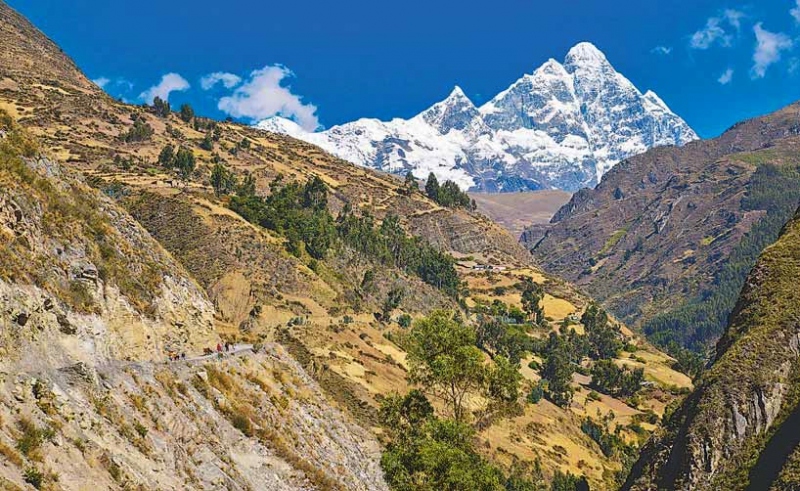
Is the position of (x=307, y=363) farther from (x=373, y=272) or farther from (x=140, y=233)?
(x=373, y=272)

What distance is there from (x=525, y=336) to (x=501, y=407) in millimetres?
115805

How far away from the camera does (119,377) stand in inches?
1020

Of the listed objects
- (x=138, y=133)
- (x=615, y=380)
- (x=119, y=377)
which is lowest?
(x=119, y=377)

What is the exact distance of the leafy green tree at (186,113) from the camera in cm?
18725

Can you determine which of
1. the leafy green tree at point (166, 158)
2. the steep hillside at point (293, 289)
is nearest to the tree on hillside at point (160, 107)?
the steep hillside at point (293, 289)

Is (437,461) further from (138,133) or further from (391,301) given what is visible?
(138,133)

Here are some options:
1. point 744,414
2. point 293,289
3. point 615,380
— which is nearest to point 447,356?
point 744,414

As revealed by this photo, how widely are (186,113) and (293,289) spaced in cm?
11668

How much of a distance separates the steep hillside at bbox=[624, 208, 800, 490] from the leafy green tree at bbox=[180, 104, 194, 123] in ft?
523

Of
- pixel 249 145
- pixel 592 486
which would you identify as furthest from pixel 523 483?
pixel 249 145

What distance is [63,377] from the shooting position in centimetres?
2245

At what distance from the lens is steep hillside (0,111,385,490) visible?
19.9 meters

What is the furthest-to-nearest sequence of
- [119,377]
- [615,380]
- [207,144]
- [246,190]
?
[207,144] < [615,380] < [246,190] < [119,377]

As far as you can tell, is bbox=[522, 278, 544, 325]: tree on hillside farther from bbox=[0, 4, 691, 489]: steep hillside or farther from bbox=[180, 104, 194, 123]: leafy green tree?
bbox=[180, 104, 194, 123]: leafy green tree
